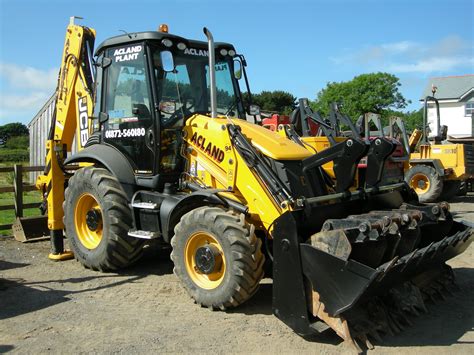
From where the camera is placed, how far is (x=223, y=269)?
17.0ft

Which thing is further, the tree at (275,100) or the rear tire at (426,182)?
the tree at (275,100)

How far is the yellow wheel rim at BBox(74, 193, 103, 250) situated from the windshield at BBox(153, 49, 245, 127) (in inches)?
67.0

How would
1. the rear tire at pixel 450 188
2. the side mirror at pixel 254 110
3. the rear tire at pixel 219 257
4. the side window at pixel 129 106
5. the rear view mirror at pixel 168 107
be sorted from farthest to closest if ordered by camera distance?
the rear tire at pixel 450 188 < the side mirror at pixel 254 110 < the side window at pixel 129 106 < the rear view mirror at pixel 168 107 < the rear tire at pixel 219 257

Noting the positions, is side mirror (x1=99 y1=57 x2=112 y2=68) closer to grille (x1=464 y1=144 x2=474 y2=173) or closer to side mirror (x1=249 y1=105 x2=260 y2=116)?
side mirror (x1=249 y1=105 x2=260 y2=116)

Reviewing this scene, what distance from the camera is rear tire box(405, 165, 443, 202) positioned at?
1419cm

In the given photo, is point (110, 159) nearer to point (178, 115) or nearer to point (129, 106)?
point (129, 106)

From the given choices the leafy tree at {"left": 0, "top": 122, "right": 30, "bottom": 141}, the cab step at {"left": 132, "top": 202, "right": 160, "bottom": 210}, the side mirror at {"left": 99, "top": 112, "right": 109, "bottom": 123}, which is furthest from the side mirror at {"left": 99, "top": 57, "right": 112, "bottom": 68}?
the leafy tree at {"left": 0, "top": 122, "right": 30, "bottom": 141}

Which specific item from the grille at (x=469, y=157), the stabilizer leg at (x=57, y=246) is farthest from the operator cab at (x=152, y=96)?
the grille at (x=469, y=157)

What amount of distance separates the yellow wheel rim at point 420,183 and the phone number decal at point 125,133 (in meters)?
10.3

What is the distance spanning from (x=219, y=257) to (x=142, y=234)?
4.63 ft

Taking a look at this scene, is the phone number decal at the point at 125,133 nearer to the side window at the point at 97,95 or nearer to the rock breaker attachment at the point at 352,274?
the side window at the point at 97,95

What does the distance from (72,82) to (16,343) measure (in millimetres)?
4494

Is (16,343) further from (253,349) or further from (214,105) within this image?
(214,105)

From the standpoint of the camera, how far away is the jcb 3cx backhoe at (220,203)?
14.7 feet
